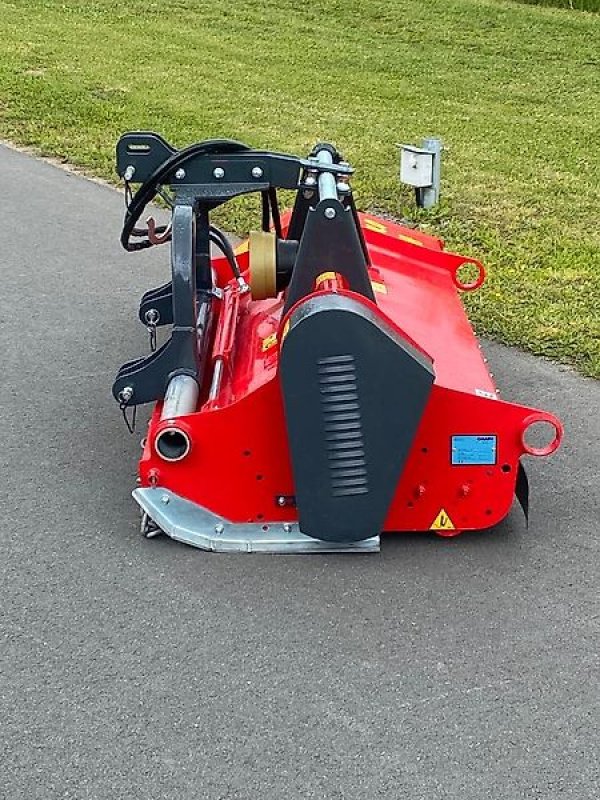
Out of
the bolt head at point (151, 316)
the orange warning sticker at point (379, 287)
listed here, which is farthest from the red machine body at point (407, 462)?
the bolt head at point (151, 316)

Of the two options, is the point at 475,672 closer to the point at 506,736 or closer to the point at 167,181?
the point at 506,736

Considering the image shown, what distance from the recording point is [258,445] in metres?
3.57

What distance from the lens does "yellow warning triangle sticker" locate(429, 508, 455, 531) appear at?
364 cm

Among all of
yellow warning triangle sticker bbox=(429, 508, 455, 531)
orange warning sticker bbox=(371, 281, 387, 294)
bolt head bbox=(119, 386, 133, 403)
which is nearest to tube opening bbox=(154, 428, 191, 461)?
bolt head bbox=(119, 386, 133, 403)

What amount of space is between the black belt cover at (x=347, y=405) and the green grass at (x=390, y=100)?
6.16 feet

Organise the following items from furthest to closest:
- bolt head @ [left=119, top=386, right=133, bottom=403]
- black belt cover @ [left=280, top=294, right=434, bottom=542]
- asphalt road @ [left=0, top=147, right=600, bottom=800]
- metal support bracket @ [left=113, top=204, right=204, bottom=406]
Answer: bolt head @ [left=119, top=386, right=133, bottom=403] → metal support bracket @ [left=113, top=204, right=204, bottom=406] → black belt cover @ [left=280, top=294, right=434, bottom=542] → asphalt road @ [left=0, top=147, right=600, bottom=800]

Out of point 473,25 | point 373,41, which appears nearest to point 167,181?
point 373,41

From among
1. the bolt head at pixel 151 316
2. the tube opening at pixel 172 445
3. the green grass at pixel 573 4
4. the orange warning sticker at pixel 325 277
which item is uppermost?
the orange warning sticker at pixel 325 277

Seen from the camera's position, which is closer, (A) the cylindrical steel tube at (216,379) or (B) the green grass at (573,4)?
(A) the cylindrical steel tube at (216,379)

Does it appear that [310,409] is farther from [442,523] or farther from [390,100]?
[390,100]

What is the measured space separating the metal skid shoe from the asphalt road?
0.13m

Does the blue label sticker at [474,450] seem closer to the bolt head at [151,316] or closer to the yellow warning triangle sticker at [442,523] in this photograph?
the yellow warning triangle sticker at [442,523]

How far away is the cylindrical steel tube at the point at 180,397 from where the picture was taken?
3.69 meters

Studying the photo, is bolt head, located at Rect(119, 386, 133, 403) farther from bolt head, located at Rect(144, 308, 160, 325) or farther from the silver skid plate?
bolt head, located at Rect(144, 308, 160, 325)
